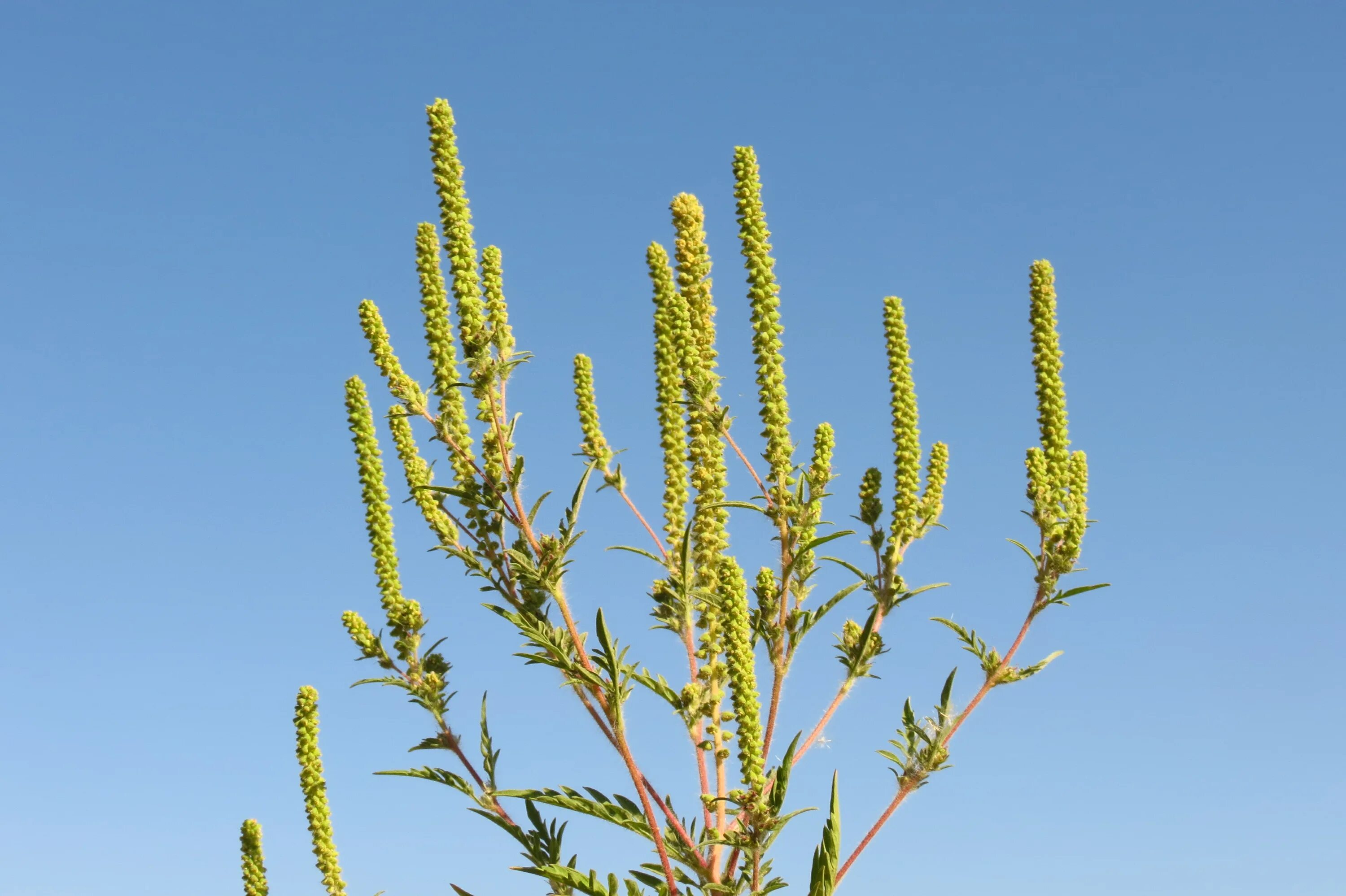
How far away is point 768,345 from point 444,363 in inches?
70.4

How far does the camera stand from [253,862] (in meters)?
7.48

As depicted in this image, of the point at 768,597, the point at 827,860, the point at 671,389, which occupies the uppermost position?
the point at 671,389

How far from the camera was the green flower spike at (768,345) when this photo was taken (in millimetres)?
5965

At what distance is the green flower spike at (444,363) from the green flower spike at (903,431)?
2485mm

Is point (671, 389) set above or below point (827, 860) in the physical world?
above

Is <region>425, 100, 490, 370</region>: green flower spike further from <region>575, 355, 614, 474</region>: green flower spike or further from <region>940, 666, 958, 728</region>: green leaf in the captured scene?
<region>940, 666, 958, 728</region>: green leaf

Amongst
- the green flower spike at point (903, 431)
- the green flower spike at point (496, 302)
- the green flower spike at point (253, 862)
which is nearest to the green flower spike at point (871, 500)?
the green flower spike at point (903, 431)

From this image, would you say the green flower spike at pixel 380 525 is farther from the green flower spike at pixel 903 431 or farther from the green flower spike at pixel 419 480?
the green flower spike at pixel 903 431

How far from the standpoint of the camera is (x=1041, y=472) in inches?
250

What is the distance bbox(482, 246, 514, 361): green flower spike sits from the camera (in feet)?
19.3

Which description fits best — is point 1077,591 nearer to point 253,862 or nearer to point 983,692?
point 983,692

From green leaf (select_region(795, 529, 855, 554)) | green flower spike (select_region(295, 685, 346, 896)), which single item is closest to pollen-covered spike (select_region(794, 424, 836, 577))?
green leaf (select_region(795, 529, 855, 554))

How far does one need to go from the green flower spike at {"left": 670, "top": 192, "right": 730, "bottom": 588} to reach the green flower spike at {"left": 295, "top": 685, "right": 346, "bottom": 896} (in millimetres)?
3026

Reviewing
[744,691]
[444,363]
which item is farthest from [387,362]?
[744,691]
